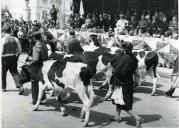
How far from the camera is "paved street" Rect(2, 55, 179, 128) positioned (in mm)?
9277

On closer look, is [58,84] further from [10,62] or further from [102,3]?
[102,3]

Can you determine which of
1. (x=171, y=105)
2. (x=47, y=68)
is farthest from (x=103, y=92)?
(x=47, y=68)

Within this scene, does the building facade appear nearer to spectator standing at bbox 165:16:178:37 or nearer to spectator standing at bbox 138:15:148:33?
spectator standing at bbox 138:15:148:33

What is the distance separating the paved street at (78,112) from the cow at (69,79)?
0.34 meters

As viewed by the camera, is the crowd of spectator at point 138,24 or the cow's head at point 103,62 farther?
the crowd of spectator at point 138,24

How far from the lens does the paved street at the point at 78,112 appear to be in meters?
9.28

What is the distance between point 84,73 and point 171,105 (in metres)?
3.51

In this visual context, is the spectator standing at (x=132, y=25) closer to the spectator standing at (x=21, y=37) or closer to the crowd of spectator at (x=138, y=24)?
the crowd of spectator at (x=138, y=24)

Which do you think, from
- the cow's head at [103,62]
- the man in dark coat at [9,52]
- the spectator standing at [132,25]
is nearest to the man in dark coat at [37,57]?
the man in dark coat at [9,52]

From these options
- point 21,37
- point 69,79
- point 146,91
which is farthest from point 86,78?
point 21,37

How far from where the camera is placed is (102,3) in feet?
99.7

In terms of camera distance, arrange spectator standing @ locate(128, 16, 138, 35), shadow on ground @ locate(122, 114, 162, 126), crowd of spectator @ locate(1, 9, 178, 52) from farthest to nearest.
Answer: spectator standing @ locate(128, 16, 138, 35) < crowd of spectator @ locate(1, 9, 178, 52) < shadow on ground @ locate(122, 114, 162, 126)

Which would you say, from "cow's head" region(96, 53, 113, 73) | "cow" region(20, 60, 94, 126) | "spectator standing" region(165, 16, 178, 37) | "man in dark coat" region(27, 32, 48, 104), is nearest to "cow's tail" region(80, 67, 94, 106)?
"cow" region(20, 60, 94, 126)

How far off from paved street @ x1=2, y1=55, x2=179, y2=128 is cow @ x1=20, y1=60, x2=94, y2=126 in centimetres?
34
